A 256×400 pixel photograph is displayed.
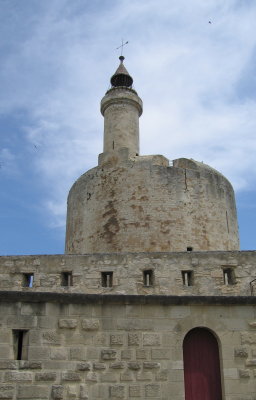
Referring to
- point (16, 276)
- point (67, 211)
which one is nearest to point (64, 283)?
point (16, 276)

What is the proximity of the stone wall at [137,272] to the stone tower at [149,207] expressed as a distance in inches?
88.8

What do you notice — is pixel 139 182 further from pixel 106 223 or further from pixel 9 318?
pixel 9 318

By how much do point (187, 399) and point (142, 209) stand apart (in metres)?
10.8

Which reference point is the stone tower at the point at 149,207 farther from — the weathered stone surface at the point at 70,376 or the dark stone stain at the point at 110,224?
the weathered stone surface at the point at 70,376

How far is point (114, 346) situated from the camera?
24.3 ft

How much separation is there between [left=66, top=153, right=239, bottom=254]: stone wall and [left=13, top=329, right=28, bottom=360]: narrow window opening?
1020 cm

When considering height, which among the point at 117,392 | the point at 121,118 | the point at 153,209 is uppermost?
the point at 121,118

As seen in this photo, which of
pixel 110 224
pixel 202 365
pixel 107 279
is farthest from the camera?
pixel 110 224

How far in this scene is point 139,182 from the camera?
18.3 meters

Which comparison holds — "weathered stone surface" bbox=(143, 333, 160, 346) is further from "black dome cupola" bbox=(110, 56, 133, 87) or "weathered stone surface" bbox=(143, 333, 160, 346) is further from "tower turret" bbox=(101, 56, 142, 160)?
"black dome cupola" bbox=(110, 56, 133, 87)

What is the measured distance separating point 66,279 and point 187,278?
3.65m

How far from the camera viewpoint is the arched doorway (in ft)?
24.9

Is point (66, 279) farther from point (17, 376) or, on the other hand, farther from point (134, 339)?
point (17, 376)

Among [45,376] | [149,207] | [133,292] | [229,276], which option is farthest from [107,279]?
[45,376]
